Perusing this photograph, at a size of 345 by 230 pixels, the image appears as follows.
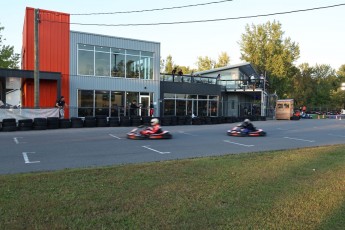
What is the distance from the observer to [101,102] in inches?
1050

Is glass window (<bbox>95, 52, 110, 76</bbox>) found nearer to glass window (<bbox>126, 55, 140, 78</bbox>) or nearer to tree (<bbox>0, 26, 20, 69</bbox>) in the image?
glass window (<bbox>126, 55, 140, 78</bbox>)

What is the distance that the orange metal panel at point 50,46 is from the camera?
2430 centimetres

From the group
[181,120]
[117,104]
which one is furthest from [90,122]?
[181,120]

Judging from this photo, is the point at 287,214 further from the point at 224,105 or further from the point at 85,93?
the point at 224,105

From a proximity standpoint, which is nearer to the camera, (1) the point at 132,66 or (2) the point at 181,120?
(2) the point at 181,120

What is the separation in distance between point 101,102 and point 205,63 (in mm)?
53311

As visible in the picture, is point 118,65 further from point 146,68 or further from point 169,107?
point 169,107

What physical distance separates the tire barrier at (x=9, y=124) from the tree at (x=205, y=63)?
2393 inches

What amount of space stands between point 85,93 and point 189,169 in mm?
20056

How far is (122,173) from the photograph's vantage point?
280 inches

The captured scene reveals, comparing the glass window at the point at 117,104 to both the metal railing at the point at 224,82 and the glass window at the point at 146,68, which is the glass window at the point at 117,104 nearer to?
the glass window at the point at 146,68

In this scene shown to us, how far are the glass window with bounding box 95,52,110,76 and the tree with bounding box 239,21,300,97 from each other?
36044mm

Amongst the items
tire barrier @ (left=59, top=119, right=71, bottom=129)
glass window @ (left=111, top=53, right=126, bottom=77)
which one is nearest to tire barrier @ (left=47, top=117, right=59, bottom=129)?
tire barrier @ (left=59, top=119, right=71, bottom=129)

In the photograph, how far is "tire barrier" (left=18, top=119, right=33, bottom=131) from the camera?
19.1 metres
